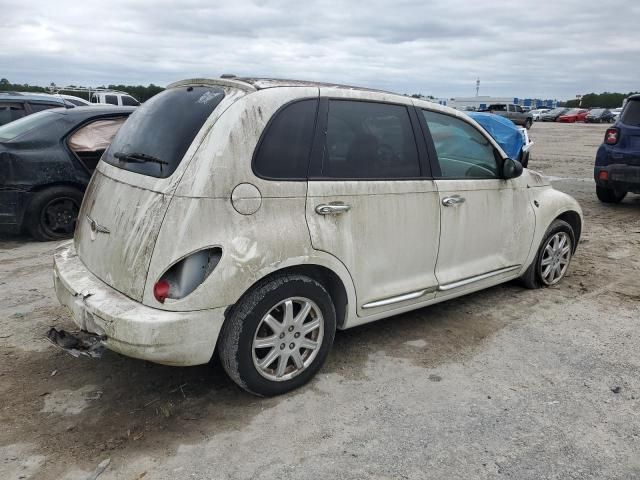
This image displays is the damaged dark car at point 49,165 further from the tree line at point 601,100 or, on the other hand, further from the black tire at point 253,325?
the tree line at point 601,100

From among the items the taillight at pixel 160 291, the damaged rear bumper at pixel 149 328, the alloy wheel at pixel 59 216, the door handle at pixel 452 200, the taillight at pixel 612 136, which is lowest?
the alloy wheel at pixel 59 216

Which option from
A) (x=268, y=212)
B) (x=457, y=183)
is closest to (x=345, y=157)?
(x=268, y=212)

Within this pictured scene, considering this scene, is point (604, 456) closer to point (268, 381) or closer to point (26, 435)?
point (268, 381)

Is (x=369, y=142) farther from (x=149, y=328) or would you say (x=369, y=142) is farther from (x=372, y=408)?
(x=149, y=328)

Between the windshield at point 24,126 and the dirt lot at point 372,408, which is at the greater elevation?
the windshield at point 24,126

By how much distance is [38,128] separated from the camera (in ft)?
21.4

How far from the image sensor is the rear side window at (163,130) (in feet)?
9.92

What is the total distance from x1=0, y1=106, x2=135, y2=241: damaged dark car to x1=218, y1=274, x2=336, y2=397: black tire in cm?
442

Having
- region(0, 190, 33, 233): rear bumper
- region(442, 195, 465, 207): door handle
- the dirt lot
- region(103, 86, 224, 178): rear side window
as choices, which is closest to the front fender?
the dirt lot

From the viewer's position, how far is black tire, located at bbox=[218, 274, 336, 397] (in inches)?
116

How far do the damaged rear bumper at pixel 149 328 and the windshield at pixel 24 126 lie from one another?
4378 mm

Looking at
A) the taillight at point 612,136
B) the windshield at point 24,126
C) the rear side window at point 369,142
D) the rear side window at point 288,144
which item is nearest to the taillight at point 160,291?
the rear side window at point 288,144

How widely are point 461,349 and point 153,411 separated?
2.13 meters

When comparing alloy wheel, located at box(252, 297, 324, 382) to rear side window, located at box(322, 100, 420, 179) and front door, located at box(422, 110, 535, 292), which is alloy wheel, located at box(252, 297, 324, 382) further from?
front door, located at box(422, 110, 535, 292)
